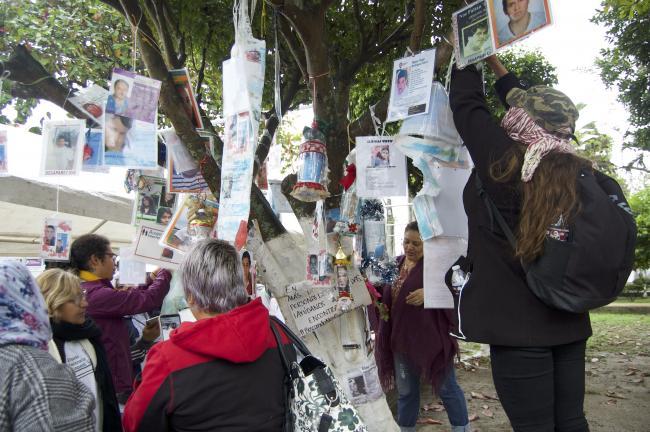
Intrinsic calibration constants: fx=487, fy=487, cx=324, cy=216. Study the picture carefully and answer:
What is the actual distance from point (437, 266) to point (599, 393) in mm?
3578

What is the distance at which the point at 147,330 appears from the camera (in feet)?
10.2

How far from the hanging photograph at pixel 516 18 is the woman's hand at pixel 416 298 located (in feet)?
5.26

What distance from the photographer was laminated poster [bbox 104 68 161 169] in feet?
8.12

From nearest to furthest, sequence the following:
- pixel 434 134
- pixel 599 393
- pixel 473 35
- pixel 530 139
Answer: pixel 530 139
pixel 473 35
pixel 434 134
pixel 599 393

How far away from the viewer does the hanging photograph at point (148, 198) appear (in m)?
3.19

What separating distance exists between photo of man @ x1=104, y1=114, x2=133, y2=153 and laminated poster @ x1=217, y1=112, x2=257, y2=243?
715mm

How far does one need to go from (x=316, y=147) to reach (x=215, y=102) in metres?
3.18

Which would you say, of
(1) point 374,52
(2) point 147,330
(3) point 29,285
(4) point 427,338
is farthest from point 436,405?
(3) point 29,285

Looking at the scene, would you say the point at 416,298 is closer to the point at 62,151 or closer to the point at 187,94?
the point at 187,94

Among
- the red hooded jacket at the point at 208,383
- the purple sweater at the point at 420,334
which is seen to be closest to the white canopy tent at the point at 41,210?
the purple sweater at the point at 420,334

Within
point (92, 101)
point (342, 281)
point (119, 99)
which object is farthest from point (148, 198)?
point (342, 281)

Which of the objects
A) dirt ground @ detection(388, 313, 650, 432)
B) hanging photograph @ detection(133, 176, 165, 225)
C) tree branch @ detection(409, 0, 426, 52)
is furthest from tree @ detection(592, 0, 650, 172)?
hanging photograph @ detection(133, 176, 165, 225)

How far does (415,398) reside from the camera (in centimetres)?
315

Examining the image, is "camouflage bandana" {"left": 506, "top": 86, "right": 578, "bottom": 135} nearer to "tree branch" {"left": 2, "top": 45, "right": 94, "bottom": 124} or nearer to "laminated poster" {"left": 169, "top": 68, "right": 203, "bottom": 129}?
"laminated poster" {"left": 169, "top": 68, "right": 203, "bottom": 129}
